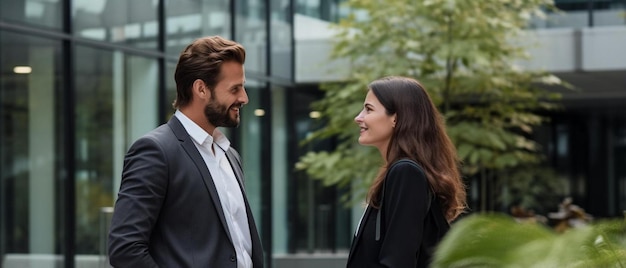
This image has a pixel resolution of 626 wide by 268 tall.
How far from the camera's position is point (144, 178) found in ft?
12.7

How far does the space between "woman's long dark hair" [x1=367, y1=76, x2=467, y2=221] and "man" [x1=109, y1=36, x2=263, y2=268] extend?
1.84 feet

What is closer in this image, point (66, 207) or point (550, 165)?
point (66, 207)

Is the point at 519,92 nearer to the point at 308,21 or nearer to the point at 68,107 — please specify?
the point at 308,21

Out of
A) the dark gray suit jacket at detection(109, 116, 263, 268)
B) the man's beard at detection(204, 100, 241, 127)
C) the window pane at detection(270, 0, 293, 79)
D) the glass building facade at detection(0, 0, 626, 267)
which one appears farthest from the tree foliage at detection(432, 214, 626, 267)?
the window pane at detection(270, 0, 293, 79)

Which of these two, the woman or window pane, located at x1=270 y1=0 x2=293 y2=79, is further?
window pane, located at x1=270 y1=0 x2=293 y2=79

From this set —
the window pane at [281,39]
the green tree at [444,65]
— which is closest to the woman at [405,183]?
the green tree at [444,65]

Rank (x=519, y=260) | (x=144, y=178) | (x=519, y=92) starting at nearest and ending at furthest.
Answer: (x=519, y=260) < (x=144, y=178) < (x=519, y=92)

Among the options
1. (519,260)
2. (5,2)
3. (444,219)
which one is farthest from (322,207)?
(519,260)

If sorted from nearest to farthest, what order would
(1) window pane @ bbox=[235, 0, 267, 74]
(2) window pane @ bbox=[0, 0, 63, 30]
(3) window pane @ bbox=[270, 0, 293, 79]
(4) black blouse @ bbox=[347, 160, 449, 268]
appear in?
1. (4) black blouse @ bbox=[347, 160, 449, 268]
2. (2) window pane @ bbox=[0, 0, 63, 30]
3. (1) window pane @ bbox=[235, 0, 267, 74]
4. (3) window pane @ bbox=[270, 0, 293, 79]

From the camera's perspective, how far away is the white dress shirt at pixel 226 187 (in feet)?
13.4

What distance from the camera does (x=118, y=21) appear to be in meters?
12.8

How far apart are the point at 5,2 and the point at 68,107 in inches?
54.6

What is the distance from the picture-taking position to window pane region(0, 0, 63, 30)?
10.7 meters

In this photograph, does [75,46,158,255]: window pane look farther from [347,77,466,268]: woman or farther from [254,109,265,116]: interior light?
[347,77,466,268]: woman
